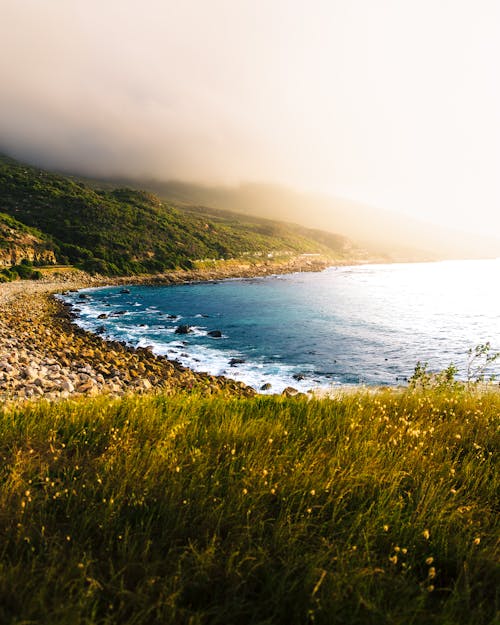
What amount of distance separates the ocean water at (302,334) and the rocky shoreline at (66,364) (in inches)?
95.0

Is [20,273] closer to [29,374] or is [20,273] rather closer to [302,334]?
[302,334]

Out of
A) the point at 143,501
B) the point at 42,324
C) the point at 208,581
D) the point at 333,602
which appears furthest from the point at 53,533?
the point at 42,324

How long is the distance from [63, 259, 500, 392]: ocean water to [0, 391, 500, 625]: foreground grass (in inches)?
431

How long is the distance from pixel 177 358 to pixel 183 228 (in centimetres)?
13140

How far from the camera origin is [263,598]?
204 centimetres

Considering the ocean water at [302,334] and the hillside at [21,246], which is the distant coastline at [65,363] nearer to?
the ocean water at [302,334]

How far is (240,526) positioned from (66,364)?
709 inches

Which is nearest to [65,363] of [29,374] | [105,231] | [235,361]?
[29,374]

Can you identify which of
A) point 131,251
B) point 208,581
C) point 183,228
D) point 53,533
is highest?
point 183,228

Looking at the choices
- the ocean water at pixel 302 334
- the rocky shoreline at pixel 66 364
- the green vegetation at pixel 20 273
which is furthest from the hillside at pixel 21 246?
the rocky shoreline at pixel 66 364

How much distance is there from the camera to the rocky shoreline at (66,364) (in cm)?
1072

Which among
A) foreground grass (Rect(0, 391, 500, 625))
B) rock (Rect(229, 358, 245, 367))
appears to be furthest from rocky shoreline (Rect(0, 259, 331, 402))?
rock (Rect(229, 358, 245, 367))

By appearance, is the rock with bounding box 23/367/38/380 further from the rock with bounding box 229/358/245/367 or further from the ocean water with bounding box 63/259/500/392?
the rock with bounding box 229/358/245/367

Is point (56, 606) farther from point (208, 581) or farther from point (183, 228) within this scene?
point (183, 228)
